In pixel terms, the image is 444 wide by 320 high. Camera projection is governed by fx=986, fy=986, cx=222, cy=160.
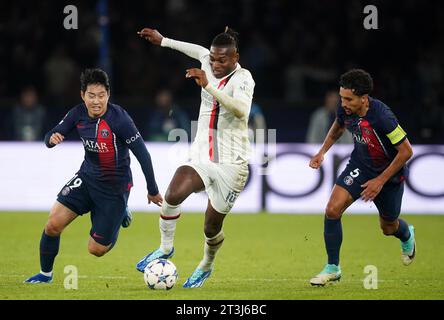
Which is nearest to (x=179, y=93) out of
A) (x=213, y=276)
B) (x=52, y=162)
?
(x=52, y=162)

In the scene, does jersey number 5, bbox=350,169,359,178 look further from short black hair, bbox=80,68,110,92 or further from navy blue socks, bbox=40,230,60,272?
navy blue socks, bbox=40,230,60,272

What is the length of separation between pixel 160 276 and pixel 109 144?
1265 mm

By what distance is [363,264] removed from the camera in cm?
1059

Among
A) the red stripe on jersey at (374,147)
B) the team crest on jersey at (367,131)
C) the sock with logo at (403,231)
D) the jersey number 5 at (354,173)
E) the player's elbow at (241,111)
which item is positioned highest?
the player's elbow at (241,111)

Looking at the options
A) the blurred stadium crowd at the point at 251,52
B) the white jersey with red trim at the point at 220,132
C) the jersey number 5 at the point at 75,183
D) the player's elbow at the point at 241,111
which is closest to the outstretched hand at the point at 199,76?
the player's elbow at the point at 241,111

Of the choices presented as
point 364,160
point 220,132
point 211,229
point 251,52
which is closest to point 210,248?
point 211,229

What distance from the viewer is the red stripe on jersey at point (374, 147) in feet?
29.3

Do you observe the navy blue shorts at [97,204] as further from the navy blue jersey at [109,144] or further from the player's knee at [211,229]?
the player's knee at [211,229]

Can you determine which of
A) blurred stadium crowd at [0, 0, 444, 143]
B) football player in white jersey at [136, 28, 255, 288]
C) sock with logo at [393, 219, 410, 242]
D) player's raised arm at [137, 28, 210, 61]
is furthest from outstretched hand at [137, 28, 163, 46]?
blurred stadium crowd at [0, 0, 444, 143]

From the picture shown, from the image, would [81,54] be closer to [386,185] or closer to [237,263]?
[237,263]

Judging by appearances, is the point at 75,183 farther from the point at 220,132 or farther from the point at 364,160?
the point at 364,160

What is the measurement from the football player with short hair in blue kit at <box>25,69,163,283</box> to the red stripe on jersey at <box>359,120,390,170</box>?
195 cm

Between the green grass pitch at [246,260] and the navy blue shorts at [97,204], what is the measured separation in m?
0.47

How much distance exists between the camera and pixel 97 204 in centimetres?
880
